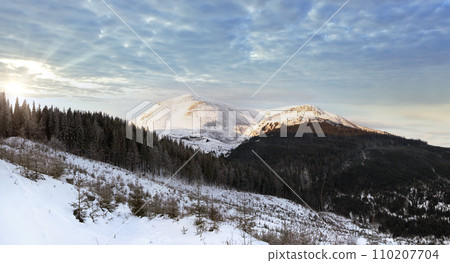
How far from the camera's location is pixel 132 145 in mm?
57938

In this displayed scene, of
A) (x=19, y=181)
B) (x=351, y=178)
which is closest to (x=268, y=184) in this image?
(x=19, y=181)

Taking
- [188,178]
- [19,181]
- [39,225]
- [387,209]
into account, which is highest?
[19,181]

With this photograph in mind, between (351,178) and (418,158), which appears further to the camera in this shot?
(418,158)

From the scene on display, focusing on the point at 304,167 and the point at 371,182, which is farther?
the point at 304,167

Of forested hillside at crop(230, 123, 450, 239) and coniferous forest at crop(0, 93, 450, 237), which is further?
forested hillside at crop(230, 123, 450, 239)

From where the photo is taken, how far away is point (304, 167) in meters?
157

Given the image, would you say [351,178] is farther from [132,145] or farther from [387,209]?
[132,145]

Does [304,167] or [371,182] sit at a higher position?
[304,167]

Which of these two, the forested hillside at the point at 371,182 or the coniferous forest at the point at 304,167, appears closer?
the coniferous forest at the point at 304,167

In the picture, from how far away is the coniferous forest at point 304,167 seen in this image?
174ft

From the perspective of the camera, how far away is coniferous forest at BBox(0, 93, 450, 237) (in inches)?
2093
